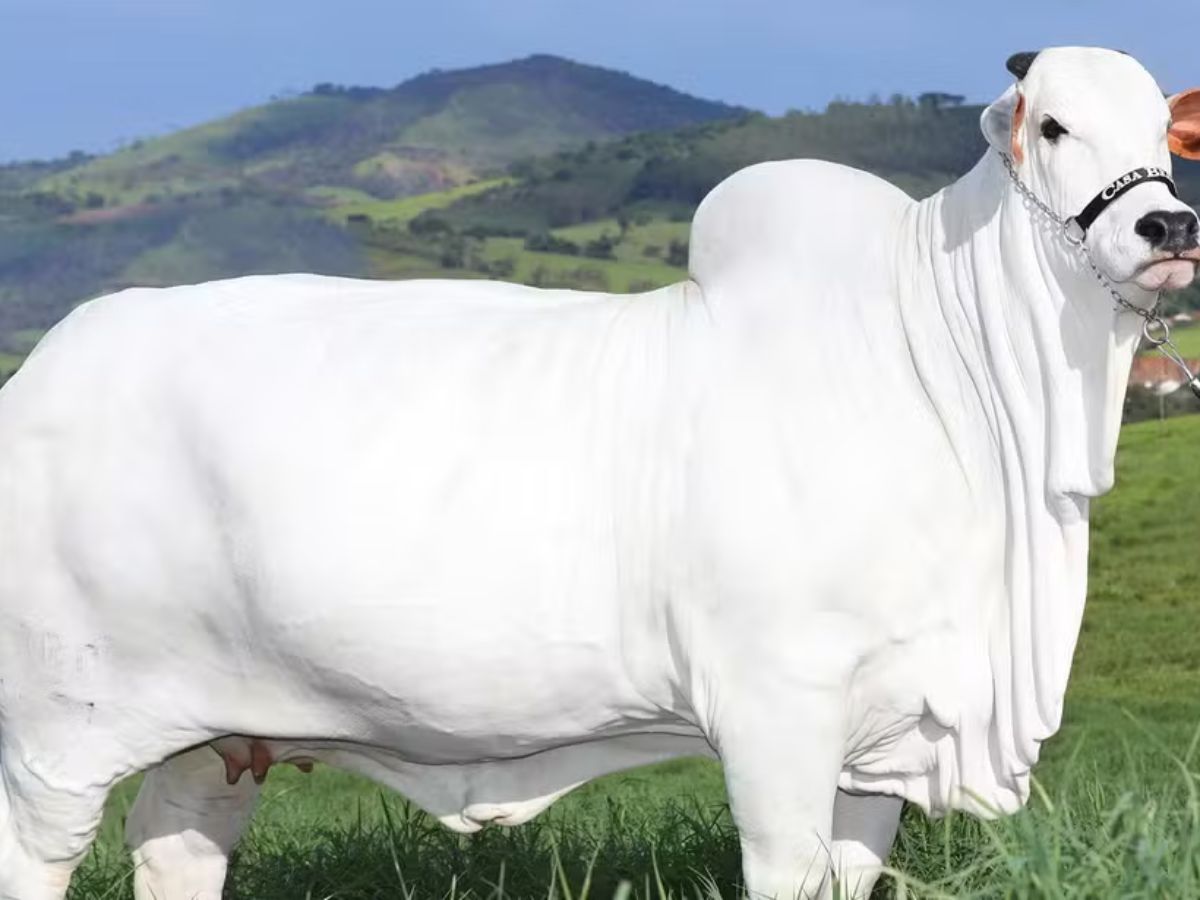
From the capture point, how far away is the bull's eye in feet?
12.0

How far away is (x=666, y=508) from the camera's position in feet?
12.3

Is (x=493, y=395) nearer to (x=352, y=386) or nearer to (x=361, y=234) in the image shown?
(x=352, y=386)

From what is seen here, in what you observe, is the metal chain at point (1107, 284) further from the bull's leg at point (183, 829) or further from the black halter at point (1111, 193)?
the bull's leg at point (183, 829)

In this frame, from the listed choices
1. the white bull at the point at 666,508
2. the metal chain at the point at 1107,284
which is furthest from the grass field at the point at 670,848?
the metal chain at the point at 1107,284

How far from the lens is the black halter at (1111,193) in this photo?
3551 mm

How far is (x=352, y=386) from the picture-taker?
13.2ft

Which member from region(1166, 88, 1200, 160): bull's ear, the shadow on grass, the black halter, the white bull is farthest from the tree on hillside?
the black halter

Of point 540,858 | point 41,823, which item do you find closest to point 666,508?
point 41,823

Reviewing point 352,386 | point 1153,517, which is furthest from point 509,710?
point 1153,517

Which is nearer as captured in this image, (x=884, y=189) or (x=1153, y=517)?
(x=884, y=189)

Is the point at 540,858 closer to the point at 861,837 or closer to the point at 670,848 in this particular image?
the point at 670,848

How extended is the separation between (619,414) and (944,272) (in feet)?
2.28

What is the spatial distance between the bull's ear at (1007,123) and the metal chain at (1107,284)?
3cm

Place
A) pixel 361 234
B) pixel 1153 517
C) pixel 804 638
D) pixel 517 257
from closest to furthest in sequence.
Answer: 1. pixel 804 638
2. pixel 1153 517
3. pixel 517 257
4. pixel 361 234
